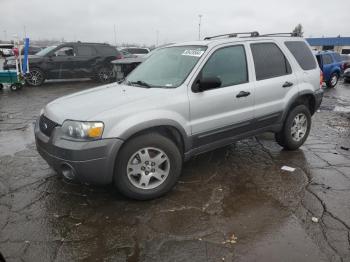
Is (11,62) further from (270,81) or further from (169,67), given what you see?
(270,81)

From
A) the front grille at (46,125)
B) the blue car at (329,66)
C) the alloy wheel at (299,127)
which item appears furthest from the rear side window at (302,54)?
the blue car at (329,66)

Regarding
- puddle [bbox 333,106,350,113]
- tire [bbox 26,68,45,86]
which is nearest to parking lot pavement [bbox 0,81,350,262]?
puddle [bbox 333,106,350,113]

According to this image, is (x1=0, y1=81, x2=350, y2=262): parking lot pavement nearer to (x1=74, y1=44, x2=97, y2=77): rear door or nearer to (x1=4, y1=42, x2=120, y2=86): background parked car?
(x1=4, y1=42, x2=120, y2=86): background parked car

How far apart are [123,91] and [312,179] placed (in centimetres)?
281

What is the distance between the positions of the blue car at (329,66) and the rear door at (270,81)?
10.3 m

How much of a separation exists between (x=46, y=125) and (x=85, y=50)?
11.8 metres

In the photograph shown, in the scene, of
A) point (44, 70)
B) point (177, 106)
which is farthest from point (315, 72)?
point (44, 70)

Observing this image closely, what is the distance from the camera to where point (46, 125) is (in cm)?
392

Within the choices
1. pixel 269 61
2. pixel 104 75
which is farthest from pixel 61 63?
pixel 269 61

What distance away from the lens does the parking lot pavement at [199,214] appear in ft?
9.89

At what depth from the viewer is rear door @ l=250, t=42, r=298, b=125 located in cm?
479

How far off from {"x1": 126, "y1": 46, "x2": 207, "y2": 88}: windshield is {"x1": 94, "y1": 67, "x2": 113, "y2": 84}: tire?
10.6 m

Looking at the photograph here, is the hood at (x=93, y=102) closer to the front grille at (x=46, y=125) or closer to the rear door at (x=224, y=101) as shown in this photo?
the front grille at (x=46, y=125)

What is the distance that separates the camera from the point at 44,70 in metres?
13.9
